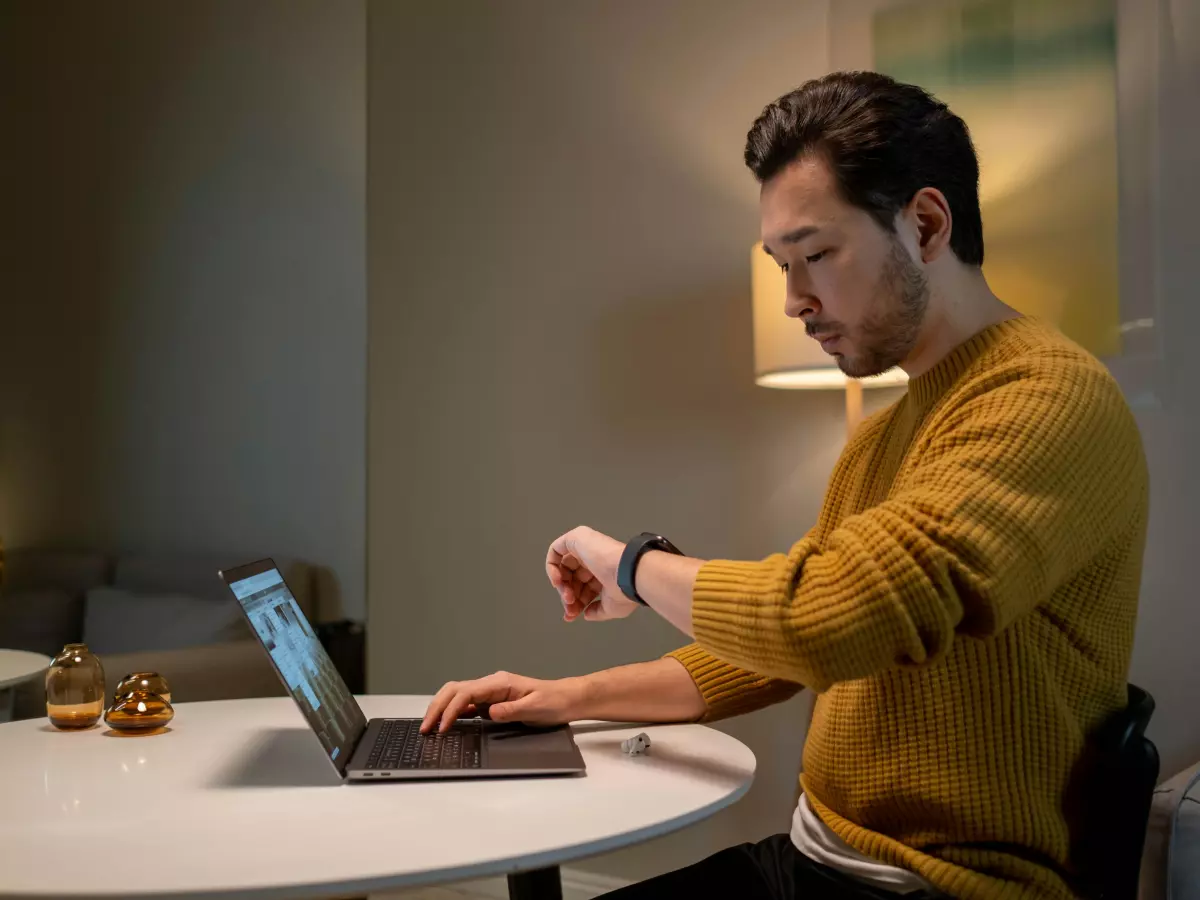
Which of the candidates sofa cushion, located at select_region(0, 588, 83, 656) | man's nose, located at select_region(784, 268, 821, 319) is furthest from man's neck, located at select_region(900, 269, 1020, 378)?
sofa cushion, located at select_region(0, 588, 83, 656)

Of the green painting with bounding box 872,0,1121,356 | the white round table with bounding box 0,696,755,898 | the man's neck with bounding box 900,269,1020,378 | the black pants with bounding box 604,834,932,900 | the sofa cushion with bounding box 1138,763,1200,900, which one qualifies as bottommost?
the sofa cushion with bounding box 1138,763,1200,900

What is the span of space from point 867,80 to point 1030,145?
0.99 m

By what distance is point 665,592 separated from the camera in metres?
1.07

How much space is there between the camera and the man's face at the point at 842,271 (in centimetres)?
111

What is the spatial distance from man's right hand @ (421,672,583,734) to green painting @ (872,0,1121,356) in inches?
47.5

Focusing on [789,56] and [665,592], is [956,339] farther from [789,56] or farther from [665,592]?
[789,56]

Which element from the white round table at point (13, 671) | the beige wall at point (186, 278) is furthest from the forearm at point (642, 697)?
the beige wall at point (186, 278)

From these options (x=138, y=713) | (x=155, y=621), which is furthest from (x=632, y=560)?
A: (x=155, y=621)

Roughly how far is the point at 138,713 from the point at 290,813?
0.46 meters

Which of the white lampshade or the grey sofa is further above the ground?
the white lampshade

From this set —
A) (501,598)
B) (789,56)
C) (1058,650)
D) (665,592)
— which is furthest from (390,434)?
(1058,650)

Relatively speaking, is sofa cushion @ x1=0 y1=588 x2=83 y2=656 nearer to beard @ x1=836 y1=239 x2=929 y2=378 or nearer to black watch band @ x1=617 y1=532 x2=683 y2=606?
black watch band @ x1=617 y1=532 x2=683 y2=606

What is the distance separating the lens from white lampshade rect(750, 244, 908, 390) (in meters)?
1.92

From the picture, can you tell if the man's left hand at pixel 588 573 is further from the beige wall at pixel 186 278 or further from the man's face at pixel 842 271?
the beige wall at pixel 186 278
